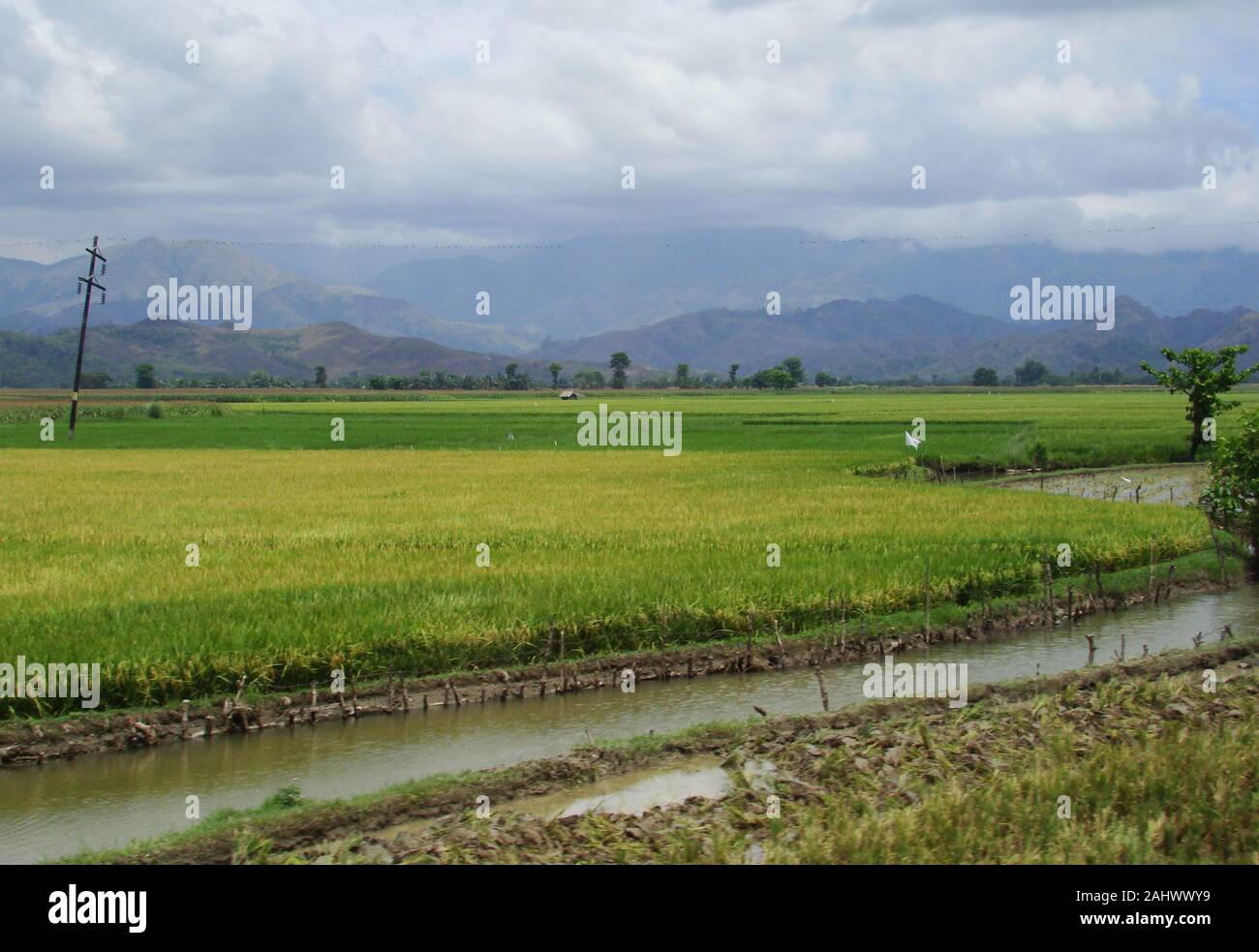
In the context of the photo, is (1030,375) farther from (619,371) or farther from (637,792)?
(637,792)

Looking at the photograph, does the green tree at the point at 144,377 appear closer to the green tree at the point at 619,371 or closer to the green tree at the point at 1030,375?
the green tree at the point at 619,371

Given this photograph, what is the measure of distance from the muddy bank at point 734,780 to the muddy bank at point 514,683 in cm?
222

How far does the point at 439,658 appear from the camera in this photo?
34.8 ft

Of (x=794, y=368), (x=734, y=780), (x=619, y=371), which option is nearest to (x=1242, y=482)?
(x=734, y=780)

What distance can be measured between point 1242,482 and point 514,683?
12.7 meters

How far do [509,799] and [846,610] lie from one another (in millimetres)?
6030

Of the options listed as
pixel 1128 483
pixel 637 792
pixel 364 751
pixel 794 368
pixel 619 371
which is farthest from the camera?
pixel 619 371

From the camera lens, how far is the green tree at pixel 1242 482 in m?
17.0

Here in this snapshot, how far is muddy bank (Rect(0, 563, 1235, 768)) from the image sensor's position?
29.0 ft

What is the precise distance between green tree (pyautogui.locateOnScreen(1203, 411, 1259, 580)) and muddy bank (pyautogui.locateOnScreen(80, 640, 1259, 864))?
26.9 ft

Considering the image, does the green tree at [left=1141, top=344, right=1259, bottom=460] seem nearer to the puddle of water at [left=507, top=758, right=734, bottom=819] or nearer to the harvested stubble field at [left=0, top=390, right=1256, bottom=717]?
the harvested stubble field at [left=0, top=390, right=1256, bottom=717]

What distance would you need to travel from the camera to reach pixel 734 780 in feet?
24.5

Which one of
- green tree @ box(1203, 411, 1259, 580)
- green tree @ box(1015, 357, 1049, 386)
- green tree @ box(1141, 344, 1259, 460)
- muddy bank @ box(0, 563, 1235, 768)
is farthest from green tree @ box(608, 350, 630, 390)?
muddy bank @ box(0, 563, 1235, 768)
